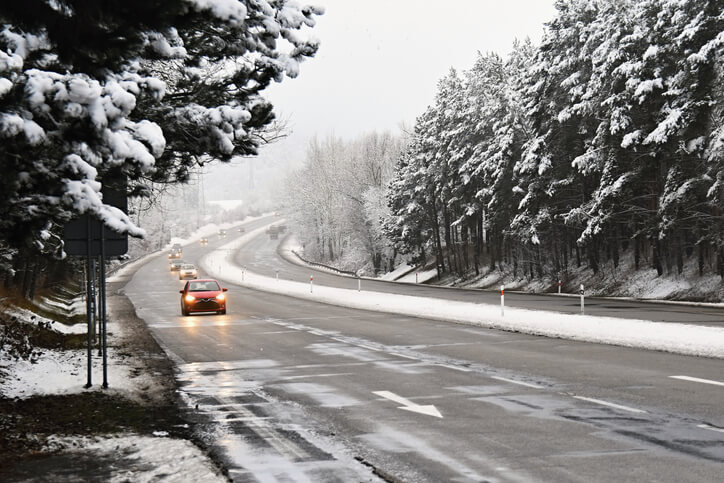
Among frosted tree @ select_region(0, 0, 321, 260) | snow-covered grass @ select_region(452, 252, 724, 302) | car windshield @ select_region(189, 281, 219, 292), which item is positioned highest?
frosted tree @ select_region(0, 0, 321, 260)

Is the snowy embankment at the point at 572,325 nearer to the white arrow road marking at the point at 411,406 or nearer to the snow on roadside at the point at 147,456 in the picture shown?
the white arrow road marking at the point at 411,406

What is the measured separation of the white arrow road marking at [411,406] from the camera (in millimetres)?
9633

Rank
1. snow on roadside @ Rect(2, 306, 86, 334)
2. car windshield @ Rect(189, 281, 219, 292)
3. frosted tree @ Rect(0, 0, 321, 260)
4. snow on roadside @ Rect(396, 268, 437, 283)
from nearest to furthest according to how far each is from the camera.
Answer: frosted tree @ Rect(0, 0, 321, 260), snow on roadside @ Rect(2, 306, 86, 334), car windshield @ Rect(189, 281, 219, 292), snow on roadside @ Rect(396, 268, 437, 283)

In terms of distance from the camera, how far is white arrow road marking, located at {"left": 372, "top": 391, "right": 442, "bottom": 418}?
9.63 metres

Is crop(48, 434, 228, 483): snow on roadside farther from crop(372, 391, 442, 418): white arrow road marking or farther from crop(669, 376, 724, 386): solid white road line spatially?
crop(669, 376, 724, 386): solid white road line

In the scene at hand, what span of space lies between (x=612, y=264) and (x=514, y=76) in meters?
17.1

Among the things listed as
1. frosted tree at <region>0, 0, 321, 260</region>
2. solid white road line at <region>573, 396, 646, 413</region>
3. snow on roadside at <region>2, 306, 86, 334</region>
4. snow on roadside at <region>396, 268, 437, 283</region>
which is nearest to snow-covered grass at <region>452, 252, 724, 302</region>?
snow on roadside at <region>396, 268, 437, 283</region>

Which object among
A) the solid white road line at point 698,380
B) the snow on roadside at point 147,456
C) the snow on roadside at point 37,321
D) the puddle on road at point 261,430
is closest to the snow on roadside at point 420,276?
the snow on roadside at point 37,321

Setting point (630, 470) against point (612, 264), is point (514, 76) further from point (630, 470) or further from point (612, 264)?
point (630, 470)

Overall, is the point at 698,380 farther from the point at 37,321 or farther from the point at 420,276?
the point at 420,276

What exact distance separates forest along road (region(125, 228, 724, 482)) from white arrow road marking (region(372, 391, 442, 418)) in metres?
0.01

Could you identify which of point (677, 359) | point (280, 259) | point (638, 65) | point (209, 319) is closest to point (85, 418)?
Result: point (677, 359)

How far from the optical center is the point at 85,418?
9.45 m

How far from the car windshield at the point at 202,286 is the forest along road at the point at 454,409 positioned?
41.9 ft
